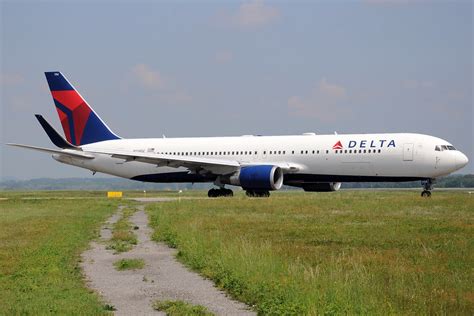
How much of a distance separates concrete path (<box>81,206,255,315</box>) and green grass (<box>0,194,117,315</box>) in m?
0.32

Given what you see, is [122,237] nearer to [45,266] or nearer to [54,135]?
[45,266]

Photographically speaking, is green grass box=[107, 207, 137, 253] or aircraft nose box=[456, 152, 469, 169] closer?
green grass box=[107, 207, 137, 253]

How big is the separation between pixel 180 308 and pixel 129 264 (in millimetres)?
5419

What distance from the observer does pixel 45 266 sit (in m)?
16.0

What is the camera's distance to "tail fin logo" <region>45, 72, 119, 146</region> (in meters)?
55.9

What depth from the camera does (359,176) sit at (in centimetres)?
4509

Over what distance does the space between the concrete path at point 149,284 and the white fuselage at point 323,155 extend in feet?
86.0

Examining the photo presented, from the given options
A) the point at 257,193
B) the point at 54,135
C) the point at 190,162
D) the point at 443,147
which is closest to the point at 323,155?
the point at 257,193

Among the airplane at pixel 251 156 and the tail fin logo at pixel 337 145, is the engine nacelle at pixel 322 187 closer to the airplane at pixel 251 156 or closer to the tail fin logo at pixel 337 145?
the airplane at pixel 251 156

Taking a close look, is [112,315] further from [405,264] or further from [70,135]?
[70,135]

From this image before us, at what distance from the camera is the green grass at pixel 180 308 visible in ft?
35.3

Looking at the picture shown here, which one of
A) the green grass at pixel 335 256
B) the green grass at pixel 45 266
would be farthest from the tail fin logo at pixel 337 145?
the green grass at pixel 45 266

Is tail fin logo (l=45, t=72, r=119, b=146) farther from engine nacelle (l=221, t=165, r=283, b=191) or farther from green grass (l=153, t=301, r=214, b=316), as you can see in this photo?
green grass (l=153, t=301, r=214, b=316)

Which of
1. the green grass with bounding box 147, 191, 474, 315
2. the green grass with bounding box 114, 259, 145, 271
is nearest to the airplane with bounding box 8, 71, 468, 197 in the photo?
the green grass with bounding box 147, 191, 474, 315
